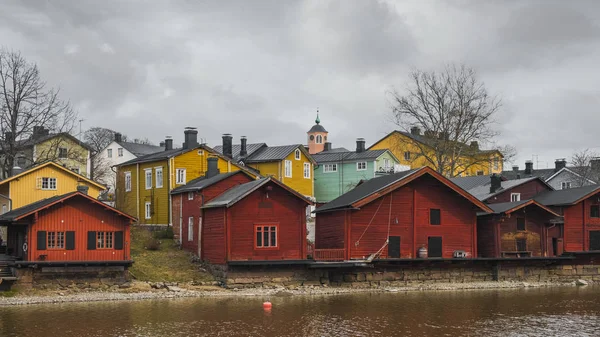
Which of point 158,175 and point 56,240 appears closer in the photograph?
point 56,240

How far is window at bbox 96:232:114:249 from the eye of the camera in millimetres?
48406

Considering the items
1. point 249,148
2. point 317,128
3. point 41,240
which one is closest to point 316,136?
point 317,128

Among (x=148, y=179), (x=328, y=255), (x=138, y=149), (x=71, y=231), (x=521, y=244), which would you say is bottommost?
(x=328, y=255)

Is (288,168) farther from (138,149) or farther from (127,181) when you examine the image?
(138,149)

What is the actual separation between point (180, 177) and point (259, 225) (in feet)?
51.2

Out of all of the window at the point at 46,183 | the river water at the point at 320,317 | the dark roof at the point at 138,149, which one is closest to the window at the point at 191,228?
the window at the point at 46,183

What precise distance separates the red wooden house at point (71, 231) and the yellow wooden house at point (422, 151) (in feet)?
100

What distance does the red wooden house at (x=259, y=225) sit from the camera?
5084 centimetres

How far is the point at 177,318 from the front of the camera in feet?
127

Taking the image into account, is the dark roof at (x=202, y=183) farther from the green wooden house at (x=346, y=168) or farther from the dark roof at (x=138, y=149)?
the dark roof at (x=138, y=149)

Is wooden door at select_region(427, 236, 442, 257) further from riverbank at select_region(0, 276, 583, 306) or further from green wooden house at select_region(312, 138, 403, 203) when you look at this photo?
green wooden house at select_region(312, 138, 403, 203)

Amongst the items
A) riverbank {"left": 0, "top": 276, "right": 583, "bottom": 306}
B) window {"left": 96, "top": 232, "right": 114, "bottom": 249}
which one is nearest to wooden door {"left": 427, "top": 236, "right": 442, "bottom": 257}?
riverbank {"left": 0, "top": 276, "right": 583, "bottom": 306}

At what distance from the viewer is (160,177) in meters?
65.6

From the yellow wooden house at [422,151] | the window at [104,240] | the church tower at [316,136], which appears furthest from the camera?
the church tower at [316,136]
